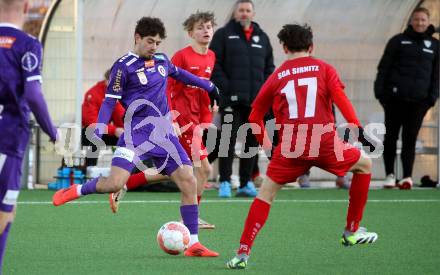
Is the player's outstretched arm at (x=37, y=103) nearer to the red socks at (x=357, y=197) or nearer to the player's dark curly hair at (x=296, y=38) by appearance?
the player's dark curly hair at (x=296, y=38)

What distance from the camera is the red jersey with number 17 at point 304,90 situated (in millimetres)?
8062

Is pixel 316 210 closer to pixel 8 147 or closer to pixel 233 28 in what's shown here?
pixel 233 28

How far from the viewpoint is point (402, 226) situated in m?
10.9

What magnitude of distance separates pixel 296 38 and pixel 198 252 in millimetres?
1788

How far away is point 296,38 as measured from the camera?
321 inches

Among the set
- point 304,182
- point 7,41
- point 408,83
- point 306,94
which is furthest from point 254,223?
point 304,182

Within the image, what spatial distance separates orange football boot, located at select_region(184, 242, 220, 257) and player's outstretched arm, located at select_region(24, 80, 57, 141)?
2735 millimetres

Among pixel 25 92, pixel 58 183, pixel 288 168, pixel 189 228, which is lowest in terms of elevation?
pixel 58 183

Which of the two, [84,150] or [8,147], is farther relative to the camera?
[84,150]

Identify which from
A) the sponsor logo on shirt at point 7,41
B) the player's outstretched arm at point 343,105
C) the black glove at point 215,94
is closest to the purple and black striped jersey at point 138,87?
the black glove at point 215,94

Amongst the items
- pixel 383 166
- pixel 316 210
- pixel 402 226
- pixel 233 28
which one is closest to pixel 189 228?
pixel 402 226

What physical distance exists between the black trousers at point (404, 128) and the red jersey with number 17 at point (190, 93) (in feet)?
17.3

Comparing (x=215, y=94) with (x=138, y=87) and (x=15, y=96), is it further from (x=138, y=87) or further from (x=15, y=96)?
(x=15, y=96)

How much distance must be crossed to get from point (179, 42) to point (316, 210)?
4.96 metres
